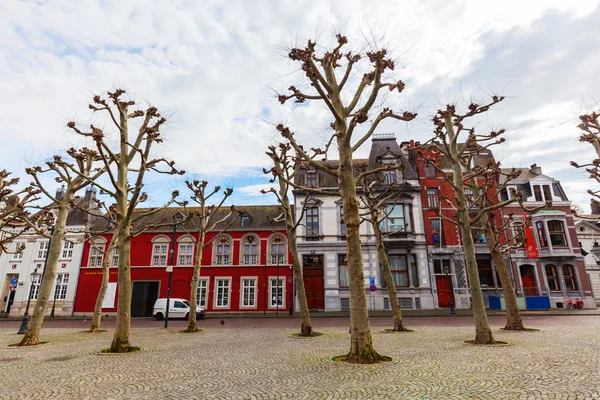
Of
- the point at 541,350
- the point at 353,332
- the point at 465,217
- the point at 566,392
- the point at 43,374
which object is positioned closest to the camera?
the point at 566,392

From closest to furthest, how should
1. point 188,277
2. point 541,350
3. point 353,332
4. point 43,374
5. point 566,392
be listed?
point 566,392 → point 43,374 → point 353,332 → point 541,350 → point 188,277

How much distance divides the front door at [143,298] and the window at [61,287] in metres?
6.35

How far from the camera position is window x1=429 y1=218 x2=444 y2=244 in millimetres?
29031

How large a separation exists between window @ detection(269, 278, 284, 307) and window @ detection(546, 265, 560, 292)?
23292 mm

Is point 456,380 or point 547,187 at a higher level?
point 547,187

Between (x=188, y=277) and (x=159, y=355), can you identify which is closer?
(x=159, y=355)

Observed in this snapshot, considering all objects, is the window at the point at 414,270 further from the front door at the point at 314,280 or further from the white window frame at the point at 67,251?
the white window frame at the point at 67,251

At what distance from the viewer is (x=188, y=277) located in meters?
30.2

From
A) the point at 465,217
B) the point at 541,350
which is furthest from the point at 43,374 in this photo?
the point at 465,217

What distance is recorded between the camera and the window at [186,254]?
30.9 meters

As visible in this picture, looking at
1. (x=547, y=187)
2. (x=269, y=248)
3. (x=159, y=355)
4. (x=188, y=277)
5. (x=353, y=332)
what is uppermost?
(x=547, y=187)

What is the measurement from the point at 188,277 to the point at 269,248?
7.81m

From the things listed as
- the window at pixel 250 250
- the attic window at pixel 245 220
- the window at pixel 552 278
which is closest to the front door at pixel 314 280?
the window at pixel 250 250

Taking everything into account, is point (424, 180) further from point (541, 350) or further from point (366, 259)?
point (541, 350)
